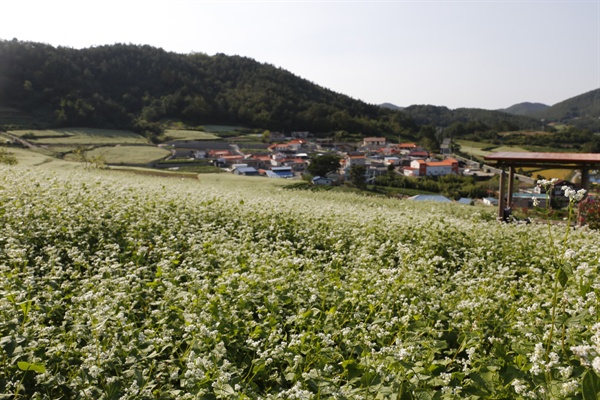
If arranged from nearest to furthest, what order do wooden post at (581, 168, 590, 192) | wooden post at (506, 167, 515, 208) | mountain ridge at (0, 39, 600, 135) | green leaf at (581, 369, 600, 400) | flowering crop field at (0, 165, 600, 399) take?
green leaf at (581, 369, 600, 400) → flowering crop field at (0, 165, 600, 399) → wooden post at (581, 168, 590, 192) → wooden post at (506, 167, 515, 208) → mountain ridge at (0, 39, 600, 135)

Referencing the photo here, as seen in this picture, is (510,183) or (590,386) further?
(510,183)

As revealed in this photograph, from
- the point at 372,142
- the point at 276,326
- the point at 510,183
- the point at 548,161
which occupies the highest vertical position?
the point at 372,142

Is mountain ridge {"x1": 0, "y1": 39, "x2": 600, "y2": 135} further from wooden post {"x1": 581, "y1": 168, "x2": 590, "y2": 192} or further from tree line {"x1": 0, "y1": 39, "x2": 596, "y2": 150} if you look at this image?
wooden post {"x1": 581, "y1": 168, "x2": 590, "y2": 192}

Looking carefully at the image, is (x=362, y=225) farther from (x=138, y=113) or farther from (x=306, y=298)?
(x=138, y=113)

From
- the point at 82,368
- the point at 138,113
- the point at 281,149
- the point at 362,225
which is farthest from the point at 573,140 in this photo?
the point at 82,368

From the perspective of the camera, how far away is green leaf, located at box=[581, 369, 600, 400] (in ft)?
5.68

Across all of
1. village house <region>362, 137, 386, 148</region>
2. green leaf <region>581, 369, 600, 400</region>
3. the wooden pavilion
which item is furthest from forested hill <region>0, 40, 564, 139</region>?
green leaf <region>581, 369, 600, 400</region>

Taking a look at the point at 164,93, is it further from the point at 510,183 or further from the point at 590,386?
the point at 590,386

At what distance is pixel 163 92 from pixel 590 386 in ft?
369

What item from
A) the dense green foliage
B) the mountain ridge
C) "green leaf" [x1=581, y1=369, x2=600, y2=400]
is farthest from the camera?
the mountain ridge

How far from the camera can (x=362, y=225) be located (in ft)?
27.7

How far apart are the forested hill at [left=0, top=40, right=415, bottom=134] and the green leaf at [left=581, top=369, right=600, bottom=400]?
8833 centimetres

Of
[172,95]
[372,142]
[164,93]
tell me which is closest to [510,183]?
[372,142]

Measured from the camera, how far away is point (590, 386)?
176cm
